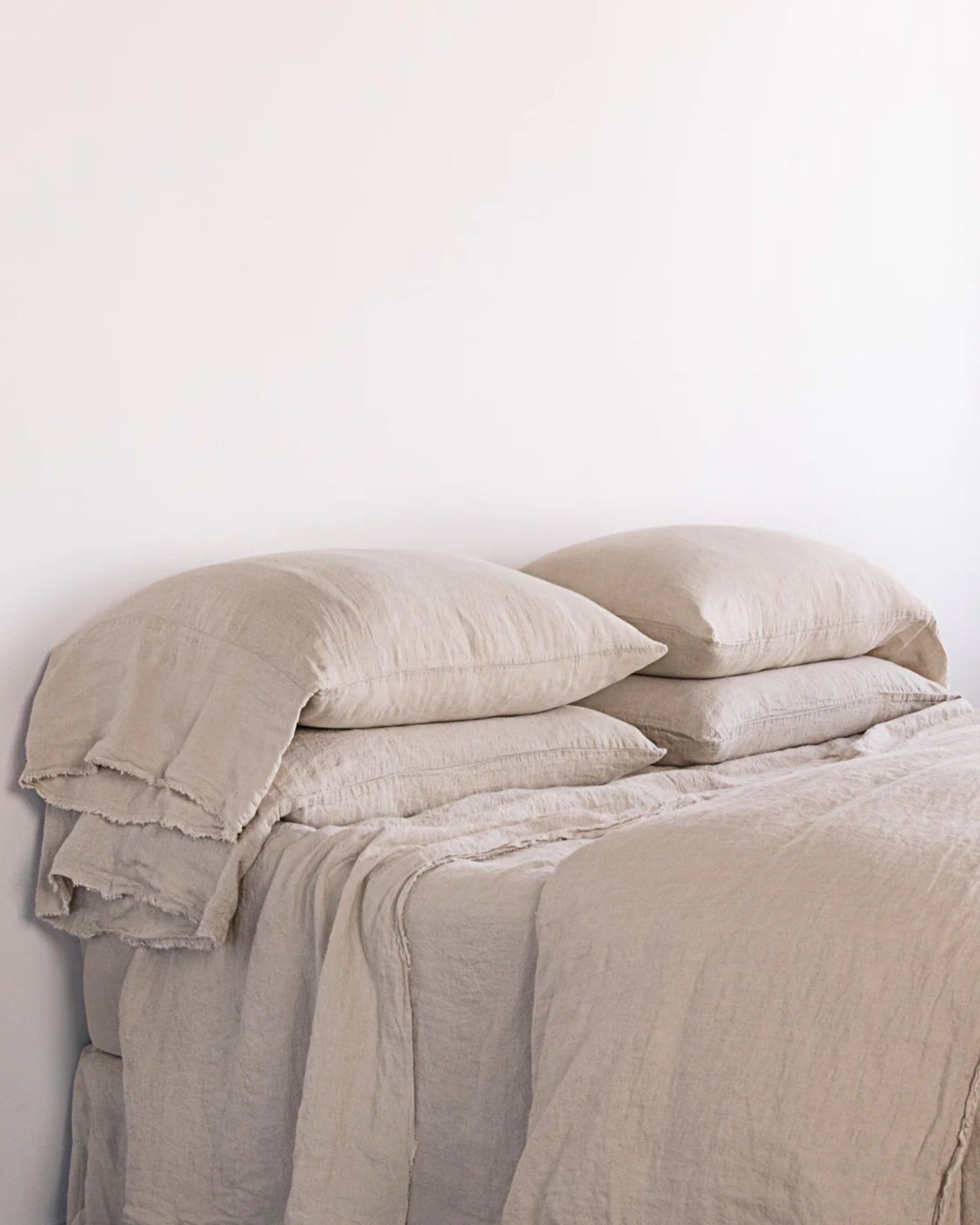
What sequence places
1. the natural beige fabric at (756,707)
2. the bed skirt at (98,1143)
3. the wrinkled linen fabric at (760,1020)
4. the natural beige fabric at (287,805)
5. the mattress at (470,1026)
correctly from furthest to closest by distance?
the natural beige fabric at (756,707) < the bed skirt at (98,1143) < the natural beige fabric at (287,805) < the mattress at (470,1026) < the wrinkled linen fabric at (760,1020)

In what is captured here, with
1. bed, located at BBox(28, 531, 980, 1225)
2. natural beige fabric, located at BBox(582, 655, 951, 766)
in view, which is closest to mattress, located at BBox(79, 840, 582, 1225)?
bed, located at BBox(28, 531, 980, 1225)

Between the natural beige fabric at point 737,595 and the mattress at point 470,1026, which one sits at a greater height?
the natural beige fabric at point 737,595

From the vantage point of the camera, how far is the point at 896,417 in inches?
128

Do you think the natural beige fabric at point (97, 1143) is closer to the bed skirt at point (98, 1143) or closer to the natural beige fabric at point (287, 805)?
the bed skirt at point (98, 1143)

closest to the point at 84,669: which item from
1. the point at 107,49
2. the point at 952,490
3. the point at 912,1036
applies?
the point at 107,49

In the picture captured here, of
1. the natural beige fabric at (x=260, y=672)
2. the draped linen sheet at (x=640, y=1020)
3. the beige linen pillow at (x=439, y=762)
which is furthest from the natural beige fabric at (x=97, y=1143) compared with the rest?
the beige linen pillow at (x=439, y=762)

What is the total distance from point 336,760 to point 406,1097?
0.39 m

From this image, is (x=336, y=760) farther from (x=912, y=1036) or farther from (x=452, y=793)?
(x=912, y=1036)

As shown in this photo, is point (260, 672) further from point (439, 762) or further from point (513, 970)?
point (513, 970)

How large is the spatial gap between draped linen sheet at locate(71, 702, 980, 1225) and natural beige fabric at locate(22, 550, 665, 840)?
0.43 feet

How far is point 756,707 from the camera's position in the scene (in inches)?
75.0

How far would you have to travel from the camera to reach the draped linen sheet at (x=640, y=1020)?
86 centimetres

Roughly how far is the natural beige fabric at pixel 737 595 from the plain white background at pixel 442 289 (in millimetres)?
313

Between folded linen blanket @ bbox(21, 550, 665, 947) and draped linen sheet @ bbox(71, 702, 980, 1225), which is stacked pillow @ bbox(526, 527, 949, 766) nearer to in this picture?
folded linen blanket @ bbox(21, 550, 665, 947)
